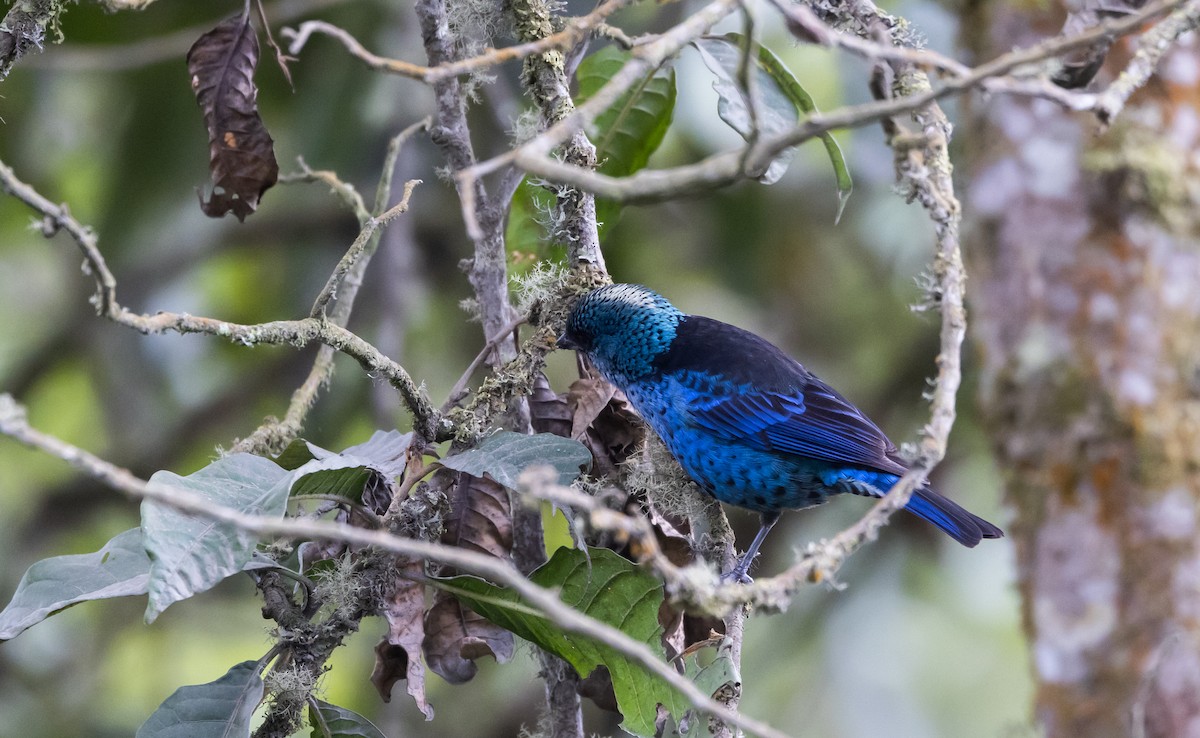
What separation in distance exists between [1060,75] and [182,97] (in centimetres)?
441

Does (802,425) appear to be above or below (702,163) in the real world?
below

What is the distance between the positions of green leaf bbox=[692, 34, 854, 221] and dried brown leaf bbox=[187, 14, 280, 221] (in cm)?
119

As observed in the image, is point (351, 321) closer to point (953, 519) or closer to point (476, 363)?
point (476, 363)

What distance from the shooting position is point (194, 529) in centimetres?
221

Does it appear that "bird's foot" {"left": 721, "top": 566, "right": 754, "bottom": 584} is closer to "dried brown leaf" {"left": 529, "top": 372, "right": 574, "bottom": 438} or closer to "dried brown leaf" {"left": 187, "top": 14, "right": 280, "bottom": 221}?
"dried brown leaf" {"left": 529, "top": 372, "right": 574, "bottom": 438}

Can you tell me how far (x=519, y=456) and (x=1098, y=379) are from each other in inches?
106

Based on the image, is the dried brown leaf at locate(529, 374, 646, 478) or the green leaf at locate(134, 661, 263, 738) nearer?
the green leaf at locate(134, 661, 263, 738)

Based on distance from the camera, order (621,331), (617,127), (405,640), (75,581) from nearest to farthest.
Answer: (75,581)
(405,640)
(617,127)
(621,331)

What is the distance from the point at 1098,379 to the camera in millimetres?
4328

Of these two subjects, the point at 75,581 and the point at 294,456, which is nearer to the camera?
the point at 75,581

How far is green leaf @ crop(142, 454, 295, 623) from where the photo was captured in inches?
82.4

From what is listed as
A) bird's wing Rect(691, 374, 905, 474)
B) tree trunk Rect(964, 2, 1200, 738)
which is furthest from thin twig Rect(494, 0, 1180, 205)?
tree trunk Rect(964, 2, 1200, 738)

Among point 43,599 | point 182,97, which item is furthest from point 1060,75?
point 182,97

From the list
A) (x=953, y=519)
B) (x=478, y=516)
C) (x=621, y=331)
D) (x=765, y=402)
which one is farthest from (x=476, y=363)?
(x=953, y=519)
